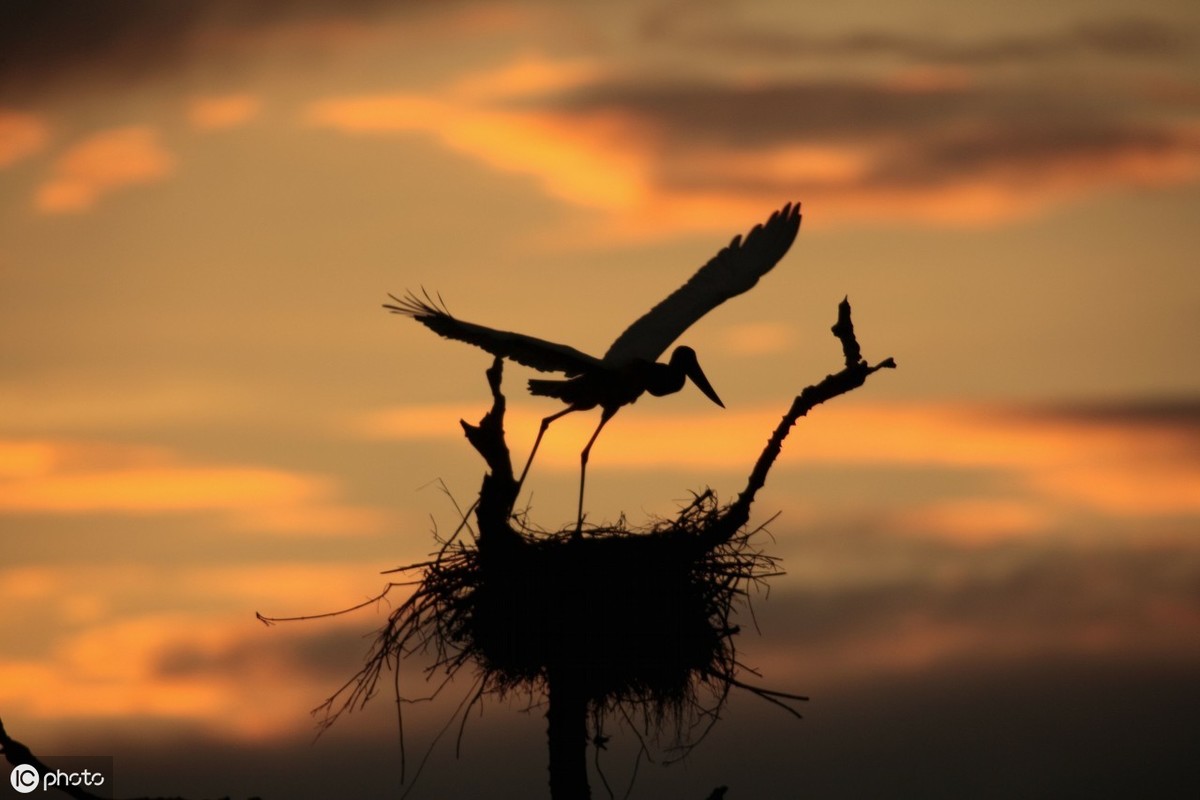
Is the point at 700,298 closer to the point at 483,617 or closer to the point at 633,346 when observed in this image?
the point at 633,346

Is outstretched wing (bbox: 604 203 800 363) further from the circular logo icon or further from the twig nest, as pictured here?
the circular logo icon

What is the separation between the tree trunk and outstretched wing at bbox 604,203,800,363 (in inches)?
180

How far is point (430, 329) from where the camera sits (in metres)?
14.0

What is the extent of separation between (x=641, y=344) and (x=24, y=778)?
851cm

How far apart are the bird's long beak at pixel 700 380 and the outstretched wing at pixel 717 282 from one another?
0.36 metres

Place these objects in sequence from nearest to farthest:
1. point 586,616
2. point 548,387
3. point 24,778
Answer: point 24,778 < point 586,616 < point 548,387

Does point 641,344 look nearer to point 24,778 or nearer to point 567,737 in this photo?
point 567,737

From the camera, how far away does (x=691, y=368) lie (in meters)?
16.9

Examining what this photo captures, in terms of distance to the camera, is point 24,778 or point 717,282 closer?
point 24,778

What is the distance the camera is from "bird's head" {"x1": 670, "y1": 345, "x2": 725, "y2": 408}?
55.0ft

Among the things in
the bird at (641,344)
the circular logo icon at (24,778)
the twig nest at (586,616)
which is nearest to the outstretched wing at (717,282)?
the bird at (641,344)

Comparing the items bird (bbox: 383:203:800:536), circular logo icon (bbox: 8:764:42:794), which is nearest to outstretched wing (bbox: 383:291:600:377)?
bird (bbox: 383:203:800:536)

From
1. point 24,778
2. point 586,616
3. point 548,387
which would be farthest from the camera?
point 548,387

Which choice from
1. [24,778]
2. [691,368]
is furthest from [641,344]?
[24,778]
